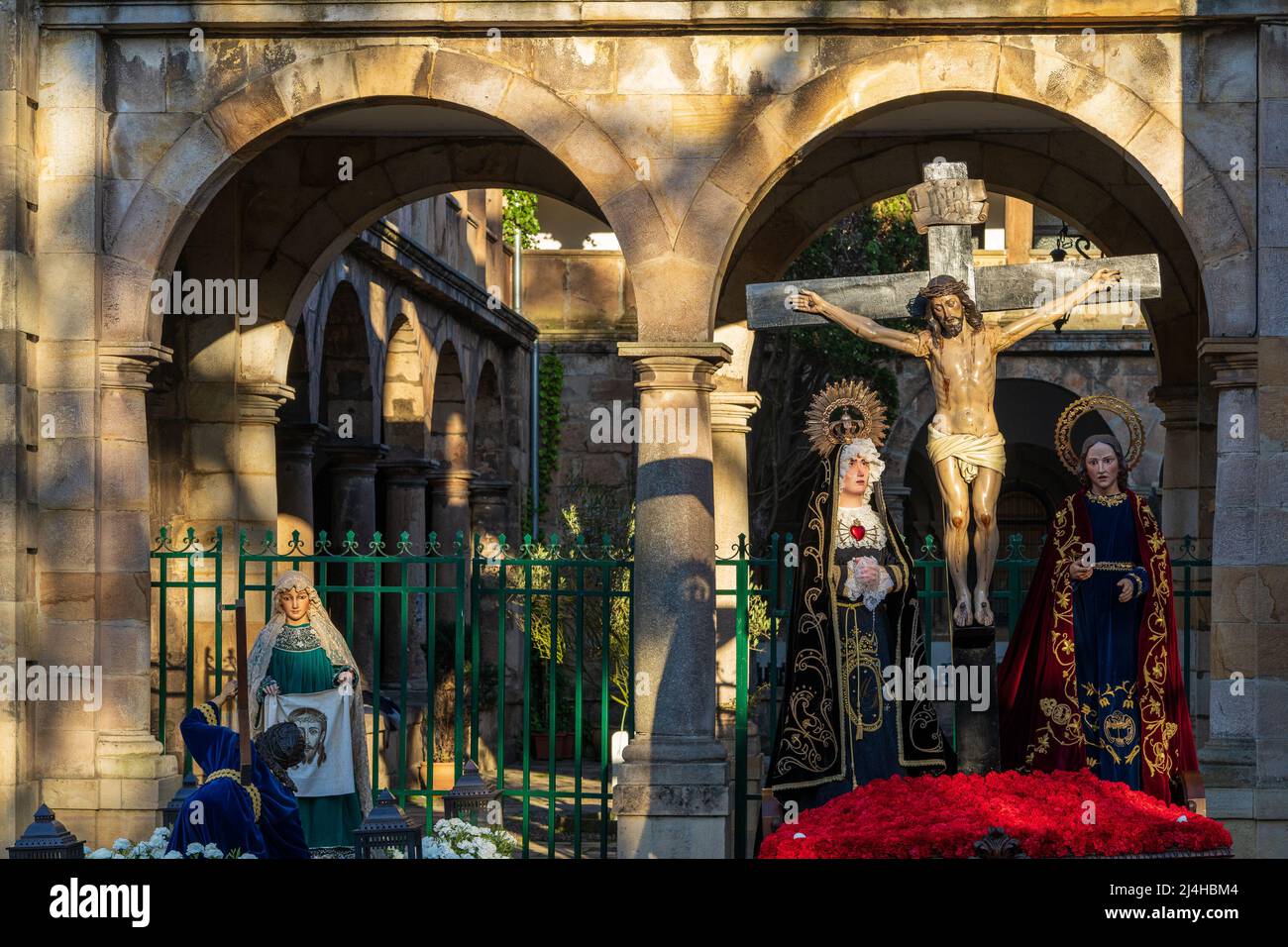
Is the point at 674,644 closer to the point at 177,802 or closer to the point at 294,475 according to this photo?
the point at 177,802

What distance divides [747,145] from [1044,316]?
2.11 m

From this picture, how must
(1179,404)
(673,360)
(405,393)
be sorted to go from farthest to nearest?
(405,393) < (1179,404) < (673,360)

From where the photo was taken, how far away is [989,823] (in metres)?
7.40

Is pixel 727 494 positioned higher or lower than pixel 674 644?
higher

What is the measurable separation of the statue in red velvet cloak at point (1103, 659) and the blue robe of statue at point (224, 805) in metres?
3.81

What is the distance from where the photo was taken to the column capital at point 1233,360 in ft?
34.9

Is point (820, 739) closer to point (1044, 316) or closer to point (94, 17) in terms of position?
point (1044, 316)

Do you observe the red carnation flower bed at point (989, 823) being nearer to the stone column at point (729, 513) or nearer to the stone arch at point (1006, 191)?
the stone column at point (729, 513)

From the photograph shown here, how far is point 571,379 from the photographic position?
1007 inches

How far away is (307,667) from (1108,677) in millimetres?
4125

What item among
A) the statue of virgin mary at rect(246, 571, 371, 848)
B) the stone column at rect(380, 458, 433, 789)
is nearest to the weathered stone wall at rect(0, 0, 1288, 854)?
the statue of virgin mary at rect(246, 571, 371, 848)

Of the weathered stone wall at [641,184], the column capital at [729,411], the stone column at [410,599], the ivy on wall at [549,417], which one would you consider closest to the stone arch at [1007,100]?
the weathered stone wall at [641,184]

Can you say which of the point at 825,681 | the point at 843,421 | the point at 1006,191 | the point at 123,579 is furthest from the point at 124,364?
the point at 1006,191
